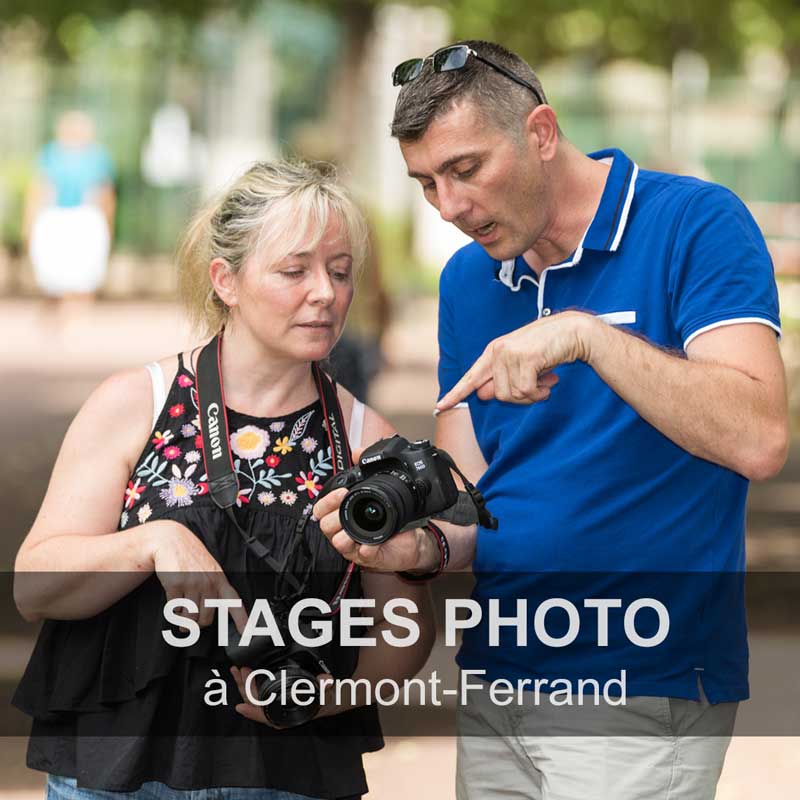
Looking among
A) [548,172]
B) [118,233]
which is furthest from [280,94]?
[548,172]

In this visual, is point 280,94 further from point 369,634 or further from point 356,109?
point 369,634

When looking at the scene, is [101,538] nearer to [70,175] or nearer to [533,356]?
[533,356]

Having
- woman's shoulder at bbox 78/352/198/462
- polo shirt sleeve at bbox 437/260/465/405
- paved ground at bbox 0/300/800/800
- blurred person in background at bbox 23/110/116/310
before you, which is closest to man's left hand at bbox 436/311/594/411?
polo shirt sleeve at bbox 437/260/465/405

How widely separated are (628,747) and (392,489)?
644 millimetres

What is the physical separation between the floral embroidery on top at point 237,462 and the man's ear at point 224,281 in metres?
0.18

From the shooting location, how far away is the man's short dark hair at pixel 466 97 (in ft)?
9.25

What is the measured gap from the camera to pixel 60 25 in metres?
16.3

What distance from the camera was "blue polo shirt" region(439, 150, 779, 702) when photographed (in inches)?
107

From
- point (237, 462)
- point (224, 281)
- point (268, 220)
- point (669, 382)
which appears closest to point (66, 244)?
point (224, 281)

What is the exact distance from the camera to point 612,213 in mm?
2826

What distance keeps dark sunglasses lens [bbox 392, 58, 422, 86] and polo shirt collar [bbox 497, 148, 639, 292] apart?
1.33 feet

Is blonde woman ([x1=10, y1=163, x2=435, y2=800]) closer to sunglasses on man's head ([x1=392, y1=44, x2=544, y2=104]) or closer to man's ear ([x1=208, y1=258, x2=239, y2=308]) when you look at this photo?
man's ear ([x1=208, y1=258, x2=239, y2=308])

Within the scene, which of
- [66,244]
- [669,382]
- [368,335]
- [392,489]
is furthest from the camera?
[66,244]

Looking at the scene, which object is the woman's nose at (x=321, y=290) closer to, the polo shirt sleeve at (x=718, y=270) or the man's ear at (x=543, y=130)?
the man's ear at (x=543, y=130)
